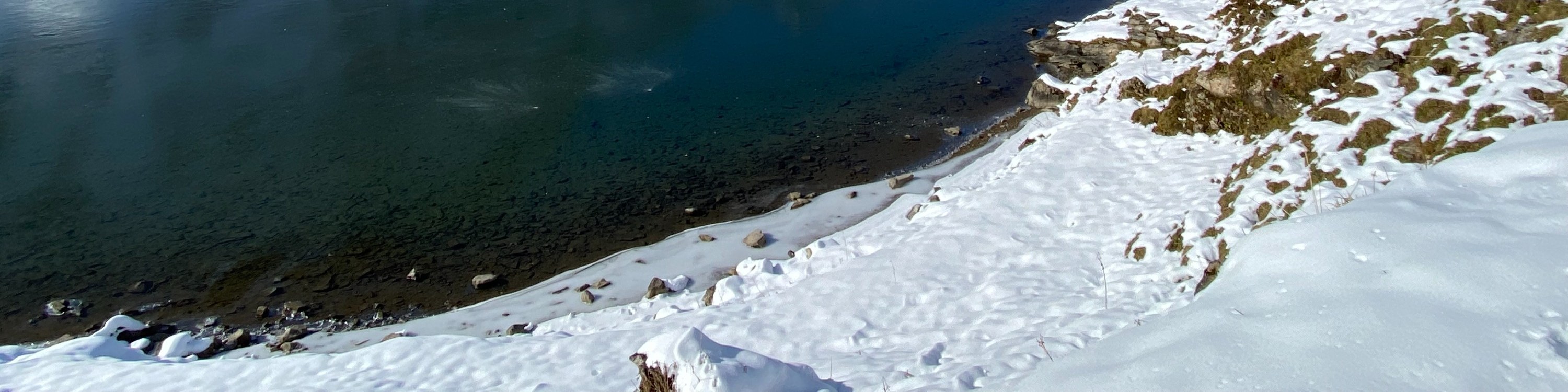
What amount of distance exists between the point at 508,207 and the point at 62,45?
18281mm

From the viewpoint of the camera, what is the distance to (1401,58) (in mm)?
11281

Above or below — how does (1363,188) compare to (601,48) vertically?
above

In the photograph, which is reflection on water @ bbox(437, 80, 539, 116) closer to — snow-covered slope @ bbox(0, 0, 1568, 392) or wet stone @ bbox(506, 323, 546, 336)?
snow-covered slope @ bbox(0, 0, 1568, 392)

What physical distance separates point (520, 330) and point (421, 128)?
9.82m

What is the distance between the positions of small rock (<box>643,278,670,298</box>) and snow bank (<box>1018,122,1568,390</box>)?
7023 millimetres

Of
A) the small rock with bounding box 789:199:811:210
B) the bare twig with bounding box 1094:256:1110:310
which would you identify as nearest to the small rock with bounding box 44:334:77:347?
the small rock with bounding box 789:199:811:210

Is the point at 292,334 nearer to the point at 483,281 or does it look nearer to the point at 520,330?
the point at 483,281

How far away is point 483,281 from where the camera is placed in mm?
13305

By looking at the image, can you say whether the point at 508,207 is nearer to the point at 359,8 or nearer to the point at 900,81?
the point at 900,81

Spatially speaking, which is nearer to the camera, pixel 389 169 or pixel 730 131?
pixel 389 169

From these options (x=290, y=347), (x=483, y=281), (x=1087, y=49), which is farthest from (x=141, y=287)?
(x=1087, y=49)

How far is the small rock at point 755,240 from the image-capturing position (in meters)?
13.3

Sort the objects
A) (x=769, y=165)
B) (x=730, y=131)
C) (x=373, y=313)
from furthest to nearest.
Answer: (x=730, y=131) → (x=769, y=165) → (x=373, y=313)

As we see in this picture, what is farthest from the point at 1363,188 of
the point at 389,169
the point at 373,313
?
the point at 389,169
